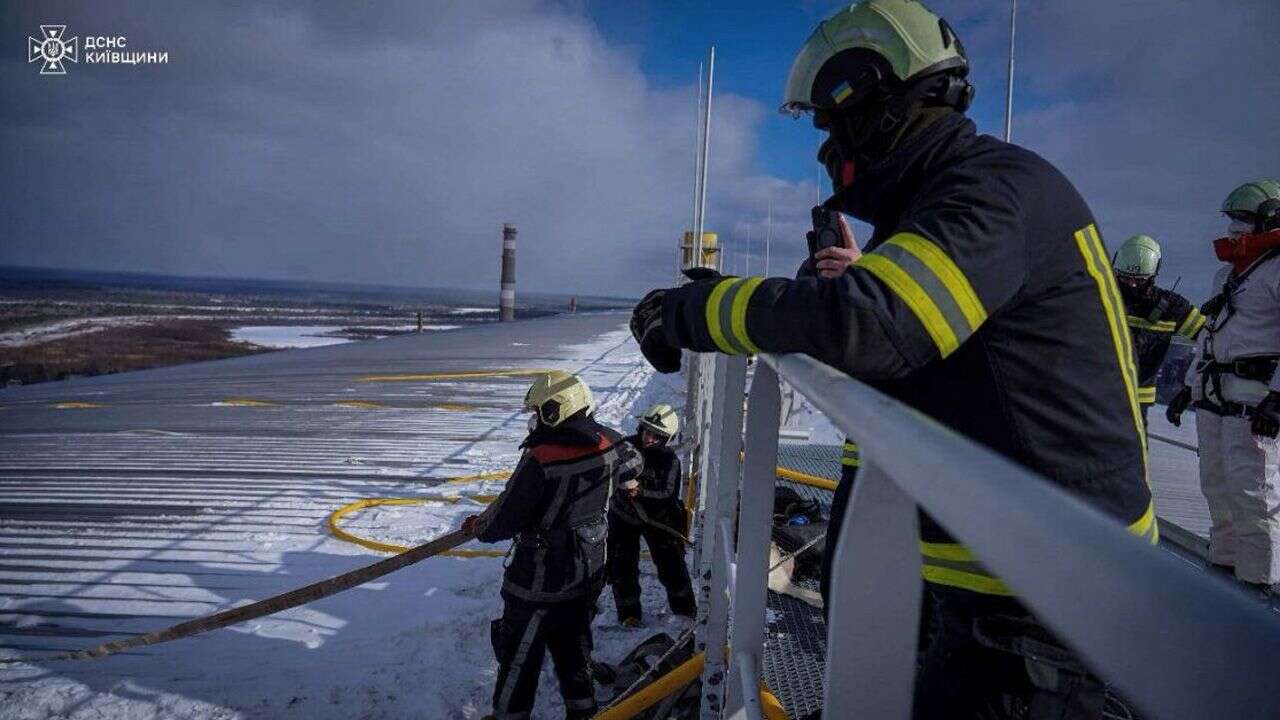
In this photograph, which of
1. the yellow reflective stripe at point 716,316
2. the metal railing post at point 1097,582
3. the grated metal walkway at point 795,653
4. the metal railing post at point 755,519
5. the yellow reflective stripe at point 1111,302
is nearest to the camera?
the metal railing post at point 1097,582

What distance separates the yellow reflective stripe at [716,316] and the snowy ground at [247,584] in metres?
3.24

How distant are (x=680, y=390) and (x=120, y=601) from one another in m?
9.83

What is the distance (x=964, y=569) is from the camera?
1.40 m

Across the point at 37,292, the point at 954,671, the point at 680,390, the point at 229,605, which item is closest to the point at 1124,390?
the point at 954,671

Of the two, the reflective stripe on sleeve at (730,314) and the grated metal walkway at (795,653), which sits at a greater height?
the reflective stripe on sleeve at (730,314)

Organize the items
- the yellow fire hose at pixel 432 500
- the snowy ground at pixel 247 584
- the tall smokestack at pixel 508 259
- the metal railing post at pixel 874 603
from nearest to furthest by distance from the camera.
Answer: the metal railing post at pixel 874 603 < the snowy ground at pixel 247 584 < the yellow fire hose at pixel 432 500 < the tall smokestack at pixel 508 259

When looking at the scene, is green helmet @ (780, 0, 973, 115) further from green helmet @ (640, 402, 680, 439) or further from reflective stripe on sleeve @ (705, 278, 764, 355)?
green helmet @ (640, 402, 680, 439)

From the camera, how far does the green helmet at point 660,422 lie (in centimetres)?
488

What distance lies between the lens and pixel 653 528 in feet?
15.7

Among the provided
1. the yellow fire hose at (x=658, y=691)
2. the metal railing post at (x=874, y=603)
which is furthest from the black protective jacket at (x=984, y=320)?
the yellow fire hose at (x=658, y=691)

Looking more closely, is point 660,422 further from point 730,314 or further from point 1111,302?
→ point 1111,302

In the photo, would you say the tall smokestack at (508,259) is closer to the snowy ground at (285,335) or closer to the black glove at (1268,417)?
the snowy ground at (285,335)

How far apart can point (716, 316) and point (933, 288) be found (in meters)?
0.43

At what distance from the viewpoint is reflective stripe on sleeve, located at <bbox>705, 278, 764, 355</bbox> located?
1.35 m
